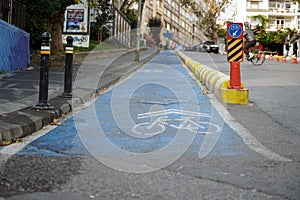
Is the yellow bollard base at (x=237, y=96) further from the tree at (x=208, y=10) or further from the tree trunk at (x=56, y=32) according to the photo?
the tree at (x=208, y=10)

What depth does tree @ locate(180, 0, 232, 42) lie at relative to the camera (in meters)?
67.2

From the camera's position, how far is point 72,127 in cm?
701

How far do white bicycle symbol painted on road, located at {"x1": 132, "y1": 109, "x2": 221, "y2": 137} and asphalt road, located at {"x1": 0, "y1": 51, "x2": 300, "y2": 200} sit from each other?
1cm

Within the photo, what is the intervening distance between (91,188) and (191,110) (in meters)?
5.05

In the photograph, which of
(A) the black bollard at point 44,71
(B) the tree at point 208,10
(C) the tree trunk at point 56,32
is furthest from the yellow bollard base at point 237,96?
(B) the tree at point 208,10

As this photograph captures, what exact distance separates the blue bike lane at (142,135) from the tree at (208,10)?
57555mm

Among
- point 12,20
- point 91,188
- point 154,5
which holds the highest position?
point 154,5

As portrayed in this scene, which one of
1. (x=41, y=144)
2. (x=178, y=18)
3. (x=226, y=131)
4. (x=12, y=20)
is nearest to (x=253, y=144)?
(x=226, y=131)

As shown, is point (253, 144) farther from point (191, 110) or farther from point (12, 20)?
point (12, 20)

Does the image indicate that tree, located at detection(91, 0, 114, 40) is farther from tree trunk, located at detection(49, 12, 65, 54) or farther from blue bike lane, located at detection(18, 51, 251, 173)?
blue bike lane, located at detection(18, 51, 251, 173)

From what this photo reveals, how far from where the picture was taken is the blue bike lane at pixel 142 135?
17.1 feet

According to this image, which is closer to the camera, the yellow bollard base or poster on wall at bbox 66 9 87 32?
the yellow bollard base

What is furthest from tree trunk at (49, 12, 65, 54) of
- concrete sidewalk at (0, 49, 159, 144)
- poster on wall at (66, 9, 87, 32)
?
concrete sidewalk at (0, 49, 159, 144)

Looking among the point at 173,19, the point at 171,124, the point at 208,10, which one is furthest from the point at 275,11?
the point at 171,124
